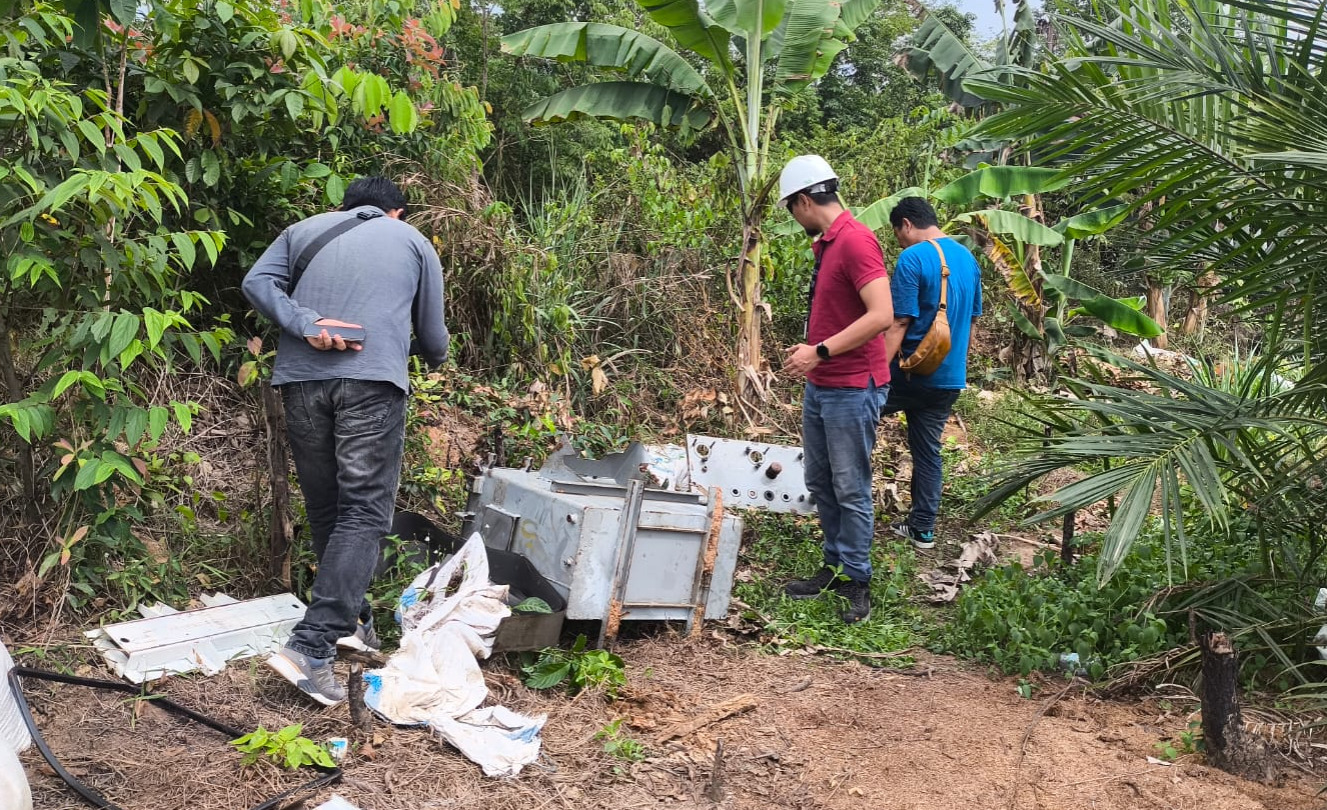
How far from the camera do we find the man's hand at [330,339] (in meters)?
3.58

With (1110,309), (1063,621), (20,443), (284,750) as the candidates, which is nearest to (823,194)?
(1063,621)

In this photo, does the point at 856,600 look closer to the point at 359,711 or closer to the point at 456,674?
the point at 456,674

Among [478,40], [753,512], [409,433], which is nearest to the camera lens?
[409,433]

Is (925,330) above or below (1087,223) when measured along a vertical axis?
below

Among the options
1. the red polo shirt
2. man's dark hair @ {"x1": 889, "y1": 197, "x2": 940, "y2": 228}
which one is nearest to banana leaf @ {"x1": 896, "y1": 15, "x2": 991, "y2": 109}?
man's dark hair @ {"x1": 889, "y1": 197, "x2": 940, "y2": 228}

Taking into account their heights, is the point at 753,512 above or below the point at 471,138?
below

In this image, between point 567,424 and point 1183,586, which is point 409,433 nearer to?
point 567,424

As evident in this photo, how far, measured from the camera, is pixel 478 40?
11.5 meters

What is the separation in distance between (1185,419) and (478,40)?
9.64 meters

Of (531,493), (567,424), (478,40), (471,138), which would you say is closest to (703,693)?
(531,493)

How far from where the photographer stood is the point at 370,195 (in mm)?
3900

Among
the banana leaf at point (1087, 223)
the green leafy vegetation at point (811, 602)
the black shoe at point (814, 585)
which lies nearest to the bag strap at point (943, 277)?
the green leafy vegetation at point (811, 602)

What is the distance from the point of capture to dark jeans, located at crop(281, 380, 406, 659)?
3574 millimetres

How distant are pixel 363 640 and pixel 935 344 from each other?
3.22m
